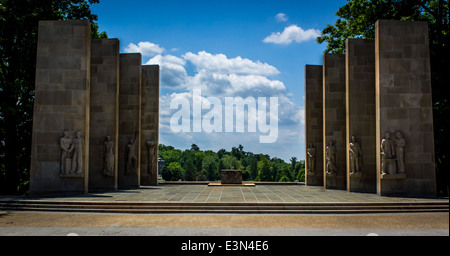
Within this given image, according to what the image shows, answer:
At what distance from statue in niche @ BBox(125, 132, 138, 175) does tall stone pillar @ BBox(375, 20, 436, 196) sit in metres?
14.8

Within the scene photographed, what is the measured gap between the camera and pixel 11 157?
23.6m

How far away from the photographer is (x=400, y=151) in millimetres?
19016

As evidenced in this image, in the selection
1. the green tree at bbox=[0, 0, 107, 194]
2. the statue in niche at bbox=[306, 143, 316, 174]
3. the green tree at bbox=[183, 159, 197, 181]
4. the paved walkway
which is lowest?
the green tree at bbox=[183, 159, 197, 181]

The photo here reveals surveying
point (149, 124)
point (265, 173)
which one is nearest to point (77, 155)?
point (149, 124)

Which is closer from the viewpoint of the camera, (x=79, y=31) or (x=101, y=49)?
(x=79, y=31)

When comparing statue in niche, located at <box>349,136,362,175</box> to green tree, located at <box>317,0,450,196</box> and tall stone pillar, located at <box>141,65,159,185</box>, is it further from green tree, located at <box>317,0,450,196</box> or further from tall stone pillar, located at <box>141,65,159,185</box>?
tall stone pillar, located at <box>141,65,159,185</box>

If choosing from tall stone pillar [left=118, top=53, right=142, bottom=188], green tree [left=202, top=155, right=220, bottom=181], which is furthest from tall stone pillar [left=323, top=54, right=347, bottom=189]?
green tree [left=202, top=155, right=220, bottom=181]

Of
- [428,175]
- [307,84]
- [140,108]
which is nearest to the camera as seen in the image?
[428,175]

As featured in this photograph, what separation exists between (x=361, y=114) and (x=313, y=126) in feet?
19.8

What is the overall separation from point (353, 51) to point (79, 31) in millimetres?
15668

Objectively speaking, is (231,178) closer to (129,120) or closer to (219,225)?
(129,120)

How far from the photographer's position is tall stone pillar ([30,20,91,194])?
1886cm

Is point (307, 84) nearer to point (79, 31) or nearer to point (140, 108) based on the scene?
point (140, 108)
